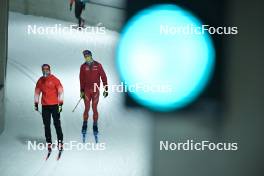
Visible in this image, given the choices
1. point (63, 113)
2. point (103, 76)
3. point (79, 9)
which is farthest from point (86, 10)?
point (63, 113)

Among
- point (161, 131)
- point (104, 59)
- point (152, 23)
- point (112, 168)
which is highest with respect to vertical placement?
point (152, 23)

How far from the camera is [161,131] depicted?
2.85 m

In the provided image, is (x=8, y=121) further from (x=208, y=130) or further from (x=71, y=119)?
(x=208, y=130)

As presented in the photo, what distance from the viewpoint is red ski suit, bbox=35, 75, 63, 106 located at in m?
2.73

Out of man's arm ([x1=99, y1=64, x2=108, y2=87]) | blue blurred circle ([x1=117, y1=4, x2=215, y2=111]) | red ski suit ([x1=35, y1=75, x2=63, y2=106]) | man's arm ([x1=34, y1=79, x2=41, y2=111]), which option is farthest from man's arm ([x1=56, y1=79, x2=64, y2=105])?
blue blurred circle ([x1=117, y1=4, x2=215, y2=111])

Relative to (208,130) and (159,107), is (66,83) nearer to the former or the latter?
(159,107)

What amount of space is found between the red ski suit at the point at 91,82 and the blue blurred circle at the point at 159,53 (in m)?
0.12

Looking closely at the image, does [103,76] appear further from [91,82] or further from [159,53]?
[159,53]

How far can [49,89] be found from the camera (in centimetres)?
274

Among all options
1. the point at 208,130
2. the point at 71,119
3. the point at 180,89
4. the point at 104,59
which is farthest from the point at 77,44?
the point at 208,130

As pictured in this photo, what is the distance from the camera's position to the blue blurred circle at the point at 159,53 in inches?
111

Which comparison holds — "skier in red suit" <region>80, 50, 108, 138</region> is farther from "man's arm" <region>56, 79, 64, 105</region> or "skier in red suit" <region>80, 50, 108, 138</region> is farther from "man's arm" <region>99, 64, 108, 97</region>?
"man's arm" <region>56, 79, 64, 105</region>

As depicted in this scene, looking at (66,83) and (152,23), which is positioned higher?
(152,23)

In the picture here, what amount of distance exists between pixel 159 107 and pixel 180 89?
0.53 feet
